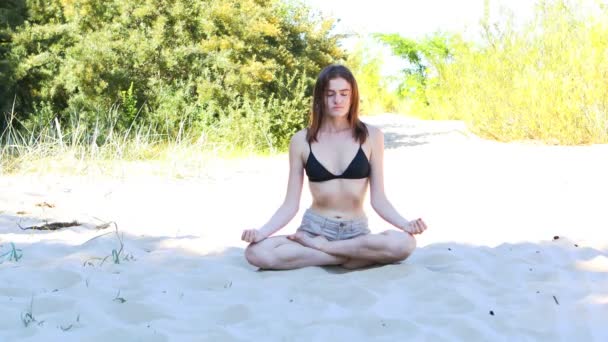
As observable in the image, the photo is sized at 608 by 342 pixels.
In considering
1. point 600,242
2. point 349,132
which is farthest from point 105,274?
point 600,242

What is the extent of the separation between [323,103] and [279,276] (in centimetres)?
96

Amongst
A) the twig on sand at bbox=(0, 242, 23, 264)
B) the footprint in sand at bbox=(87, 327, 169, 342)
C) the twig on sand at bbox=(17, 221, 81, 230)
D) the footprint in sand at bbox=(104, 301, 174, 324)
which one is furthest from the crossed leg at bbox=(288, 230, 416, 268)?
the twig on sand at bbox=(17, 221, 81, 230)

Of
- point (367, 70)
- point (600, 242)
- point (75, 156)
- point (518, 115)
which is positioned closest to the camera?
point (600, 242)

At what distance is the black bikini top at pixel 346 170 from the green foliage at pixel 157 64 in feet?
27.8

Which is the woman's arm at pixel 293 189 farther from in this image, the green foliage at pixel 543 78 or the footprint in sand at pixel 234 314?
the green foliage at pixel 543 78

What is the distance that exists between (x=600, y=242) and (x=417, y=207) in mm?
2011

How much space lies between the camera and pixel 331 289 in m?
3.34

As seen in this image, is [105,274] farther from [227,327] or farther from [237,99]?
[237,99]

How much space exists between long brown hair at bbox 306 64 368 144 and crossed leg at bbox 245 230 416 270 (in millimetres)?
544

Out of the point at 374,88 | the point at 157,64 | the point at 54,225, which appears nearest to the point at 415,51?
the point at 374,88

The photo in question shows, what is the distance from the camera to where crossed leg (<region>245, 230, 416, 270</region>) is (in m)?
3.69

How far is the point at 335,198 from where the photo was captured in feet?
12.5

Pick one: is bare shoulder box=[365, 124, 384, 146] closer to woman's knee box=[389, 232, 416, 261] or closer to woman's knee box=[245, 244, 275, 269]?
woman's knee box=[389, 232, 416, 261]

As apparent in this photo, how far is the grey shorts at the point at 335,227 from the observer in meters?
3.84
